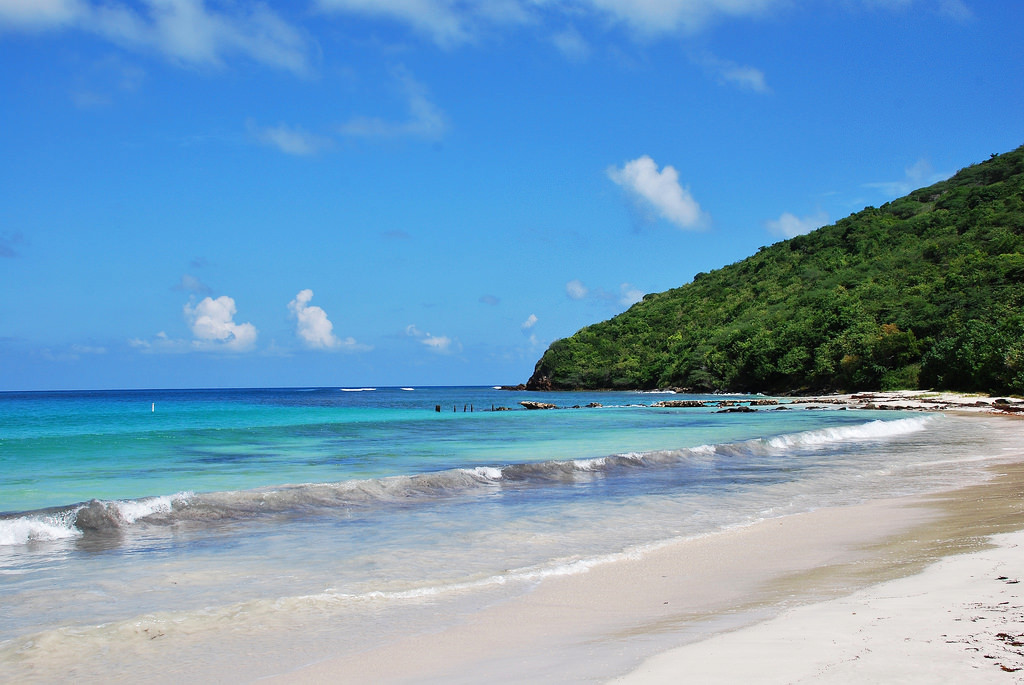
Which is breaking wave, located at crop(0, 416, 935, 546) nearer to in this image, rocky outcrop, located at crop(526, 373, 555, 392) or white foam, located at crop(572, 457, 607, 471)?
white foam, located at crop(572, 457, 607, 471)

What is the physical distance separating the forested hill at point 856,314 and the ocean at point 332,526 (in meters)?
36.9

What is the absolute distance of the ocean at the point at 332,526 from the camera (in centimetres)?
601

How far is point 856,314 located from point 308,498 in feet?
233

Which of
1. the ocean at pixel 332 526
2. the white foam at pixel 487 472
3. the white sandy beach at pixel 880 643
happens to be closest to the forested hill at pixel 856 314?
the ocean at pixel 332 526

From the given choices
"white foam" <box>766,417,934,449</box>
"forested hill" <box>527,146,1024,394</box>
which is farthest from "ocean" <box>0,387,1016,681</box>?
"forested hill" <box>527,146,1024,394</box>

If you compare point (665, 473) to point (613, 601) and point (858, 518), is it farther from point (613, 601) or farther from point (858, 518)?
point (613, 601)

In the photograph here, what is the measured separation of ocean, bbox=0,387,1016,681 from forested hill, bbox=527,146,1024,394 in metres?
36.9

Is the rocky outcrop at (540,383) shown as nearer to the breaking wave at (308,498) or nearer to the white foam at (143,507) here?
the breaking wave at (308,498)

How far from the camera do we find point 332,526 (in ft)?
36.4

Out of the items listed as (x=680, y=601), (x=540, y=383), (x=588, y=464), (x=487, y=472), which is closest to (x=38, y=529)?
(x=487, y=472)

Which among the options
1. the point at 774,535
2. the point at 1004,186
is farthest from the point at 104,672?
the point at 1004,186

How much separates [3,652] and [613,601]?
5.04m

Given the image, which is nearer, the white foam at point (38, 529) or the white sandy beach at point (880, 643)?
the white sandy beach at point (880, 643)

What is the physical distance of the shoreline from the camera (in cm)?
473
